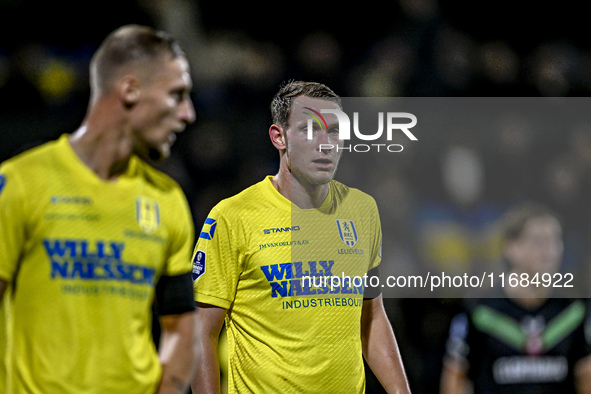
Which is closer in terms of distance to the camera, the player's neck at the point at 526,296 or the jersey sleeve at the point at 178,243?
the jersey sleeve at the point at 178,243

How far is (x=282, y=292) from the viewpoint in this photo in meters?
2.10

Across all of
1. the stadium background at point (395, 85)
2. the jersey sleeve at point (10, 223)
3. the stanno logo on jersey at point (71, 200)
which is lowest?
the jersey sleeve at point (10, 223)

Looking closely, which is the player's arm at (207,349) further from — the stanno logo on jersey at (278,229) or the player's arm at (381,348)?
the player's arm at (381,348)

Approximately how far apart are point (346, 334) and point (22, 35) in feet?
5.89

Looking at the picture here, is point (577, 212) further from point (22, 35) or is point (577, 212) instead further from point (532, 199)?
point (22, 35)

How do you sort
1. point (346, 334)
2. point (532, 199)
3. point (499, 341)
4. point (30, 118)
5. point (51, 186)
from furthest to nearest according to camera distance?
point (532, 199), point (30, 118), point (499, 341), point (346, 334), point (51, 186)

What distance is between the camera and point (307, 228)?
7.32ft

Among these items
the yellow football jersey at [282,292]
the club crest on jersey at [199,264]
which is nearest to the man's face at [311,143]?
the yellow football jersey at [282,292]

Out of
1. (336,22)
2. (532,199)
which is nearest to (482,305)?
(532,199)

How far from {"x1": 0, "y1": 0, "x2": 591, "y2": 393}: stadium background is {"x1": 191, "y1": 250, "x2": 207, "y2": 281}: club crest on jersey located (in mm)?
711

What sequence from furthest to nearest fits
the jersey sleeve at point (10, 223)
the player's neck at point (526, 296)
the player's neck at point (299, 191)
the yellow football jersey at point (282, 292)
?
the player's neck at point (526, 296) → the player's neck at point (299, 191) → the yellow football jersey at point (282, 292) → the jersey sleeve at point (10, 223)

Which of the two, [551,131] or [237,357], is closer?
[237,357]

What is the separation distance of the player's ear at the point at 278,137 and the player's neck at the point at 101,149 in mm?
910

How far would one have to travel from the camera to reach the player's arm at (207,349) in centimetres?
213
